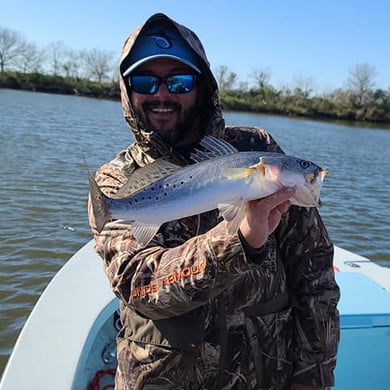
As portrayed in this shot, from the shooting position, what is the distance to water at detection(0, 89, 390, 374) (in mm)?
7430

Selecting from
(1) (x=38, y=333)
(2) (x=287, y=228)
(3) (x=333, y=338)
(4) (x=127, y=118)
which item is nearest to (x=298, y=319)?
(3) (x=333, y=338)

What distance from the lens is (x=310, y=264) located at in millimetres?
2557

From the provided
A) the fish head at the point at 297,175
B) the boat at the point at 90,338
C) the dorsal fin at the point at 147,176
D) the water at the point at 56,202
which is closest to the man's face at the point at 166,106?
the dorsal fin at the point at 147,176

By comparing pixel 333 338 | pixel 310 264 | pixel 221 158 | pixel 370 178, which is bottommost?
pixel 370 178

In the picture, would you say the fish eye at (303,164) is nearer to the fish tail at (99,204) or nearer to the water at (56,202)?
the fish tail at (99,204)

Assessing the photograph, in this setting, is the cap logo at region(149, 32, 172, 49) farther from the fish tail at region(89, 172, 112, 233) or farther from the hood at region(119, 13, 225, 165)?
the fish tail at region(89, 172, 112, 233)

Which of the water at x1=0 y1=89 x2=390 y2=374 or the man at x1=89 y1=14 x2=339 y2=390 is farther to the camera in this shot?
the water at x1=0 y1=89 x2=390 y2=374

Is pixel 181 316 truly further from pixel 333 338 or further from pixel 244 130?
pixel 244 130

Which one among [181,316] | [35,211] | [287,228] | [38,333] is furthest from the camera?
[35,211]

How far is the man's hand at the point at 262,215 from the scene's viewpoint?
1715mm

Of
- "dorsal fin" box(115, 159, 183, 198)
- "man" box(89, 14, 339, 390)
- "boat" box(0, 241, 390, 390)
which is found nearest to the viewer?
"man" box(89, 14, 339, 390)

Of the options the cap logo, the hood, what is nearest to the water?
the hood

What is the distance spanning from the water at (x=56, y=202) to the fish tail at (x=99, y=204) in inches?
158

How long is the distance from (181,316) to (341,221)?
1064 centimetres
